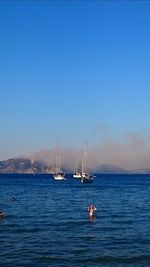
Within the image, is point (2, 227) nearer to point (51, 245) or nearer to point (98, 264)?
point (51, 245)

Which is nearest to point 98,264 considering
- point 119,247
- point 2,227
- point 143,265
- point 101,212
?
point 143,265

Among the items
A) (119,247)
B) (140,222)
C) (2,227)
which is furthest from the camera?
(140,222)

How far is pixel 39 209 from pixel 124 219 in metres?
18.5

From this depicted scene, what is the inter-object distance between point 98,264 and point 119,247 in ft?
23.8

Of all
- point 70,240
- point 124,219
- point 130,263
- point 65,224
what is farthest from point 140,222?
point 130,263

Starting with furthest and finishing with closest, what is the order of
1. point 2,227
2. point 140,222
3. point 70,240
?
point 140,222, point 2,227, point 70,240

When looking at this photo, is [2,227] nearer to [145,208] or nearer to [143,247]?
[143,247]

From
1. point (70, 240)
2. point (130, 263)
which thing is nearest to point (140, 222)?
point (70, 240)

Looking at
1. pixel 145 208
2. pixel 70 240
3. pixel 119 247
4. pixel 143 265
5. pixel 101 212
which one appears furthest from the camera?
pixel 145 208

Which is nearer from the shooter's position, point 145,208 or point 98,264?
point 98,264

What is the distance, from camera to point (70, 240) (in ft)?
162

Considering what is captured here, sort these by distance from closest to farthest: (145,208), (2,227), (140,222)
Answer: (2,227) → (140,222) → (145,208)

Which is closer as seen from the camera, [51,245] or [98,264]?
[98,264]

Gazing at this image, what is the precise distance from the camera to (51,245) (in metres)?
46.9
